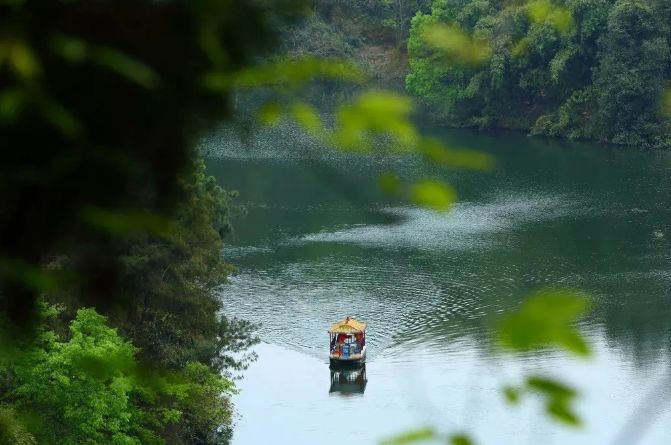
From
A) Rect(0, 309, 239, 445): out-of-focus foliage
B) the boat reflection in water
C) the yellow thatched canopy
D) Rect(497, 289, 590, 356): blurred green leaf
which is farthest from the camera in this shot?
the yellow thatched canopy

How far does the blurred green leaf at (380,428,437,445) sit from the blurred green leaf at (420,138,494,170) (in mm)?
325

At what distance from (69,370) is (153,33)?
33.6 feet

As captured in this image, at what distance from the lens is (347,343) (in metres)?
19.9

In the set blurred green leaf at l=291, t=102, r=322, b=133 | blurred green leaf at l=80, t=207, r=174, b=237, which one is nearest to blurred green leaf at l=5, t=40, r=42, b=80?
blurred green leaf at l=80, t=207, r=174, b=237

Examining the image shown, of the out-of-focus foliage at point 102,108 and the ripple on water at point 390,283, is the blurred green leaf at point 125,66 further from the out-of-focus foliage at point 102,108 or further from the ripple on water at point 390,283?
the ripple on water at point 390,283

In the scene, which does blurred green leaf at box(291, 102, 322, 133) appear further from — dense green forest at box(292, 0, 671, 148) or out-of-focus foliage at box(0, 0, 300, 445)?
dense green forest at box(292, 0, 671, 148)

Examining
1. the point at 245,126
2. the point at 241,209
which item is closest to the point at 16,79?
the point at 245,126

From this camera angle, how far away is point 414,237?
27.3 m

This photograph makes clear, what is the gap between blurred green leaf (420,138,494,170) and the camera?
1354 millimetres

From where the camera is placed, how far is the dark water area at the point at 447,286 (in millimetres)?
17891

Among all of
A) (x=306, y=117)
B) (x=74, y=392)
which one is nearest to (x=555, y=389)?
(x=306, y=117)

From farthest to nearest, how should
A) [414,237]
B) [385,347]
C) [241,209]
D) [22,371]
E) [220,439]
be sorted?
[414,237] → [385,347] → [241,209] → [220,439] → [22,371]

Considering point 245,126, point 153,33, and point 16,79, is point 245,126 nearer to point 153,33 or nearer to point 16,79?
point 153,33

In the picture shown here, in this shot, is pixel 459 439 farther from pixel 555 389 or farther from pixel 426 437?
pixel 555 389
